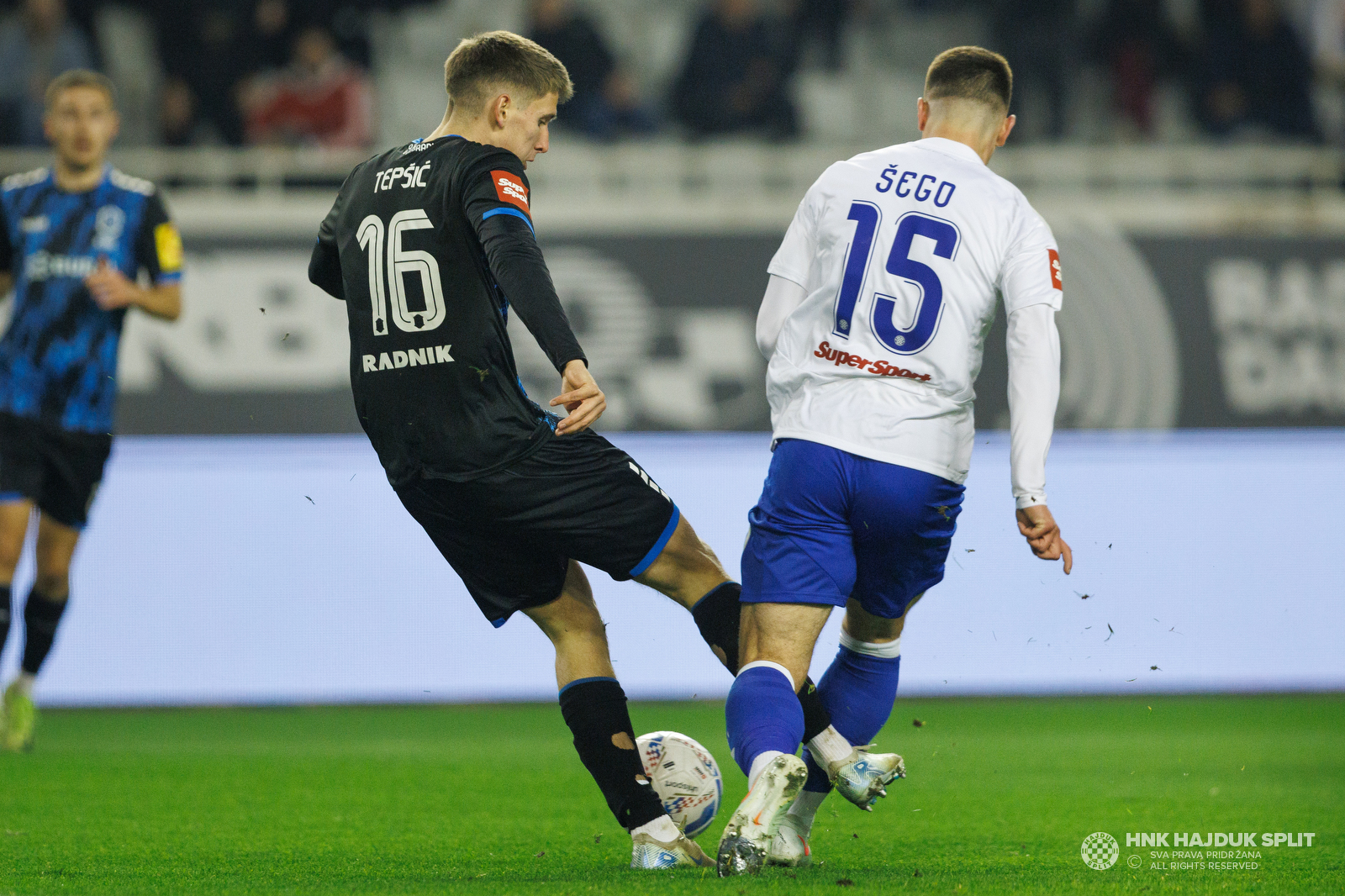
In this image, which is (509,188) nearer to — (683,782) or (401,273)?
(401,273)

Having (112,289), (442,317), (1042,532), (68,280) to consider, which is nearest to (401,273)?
(442,317)

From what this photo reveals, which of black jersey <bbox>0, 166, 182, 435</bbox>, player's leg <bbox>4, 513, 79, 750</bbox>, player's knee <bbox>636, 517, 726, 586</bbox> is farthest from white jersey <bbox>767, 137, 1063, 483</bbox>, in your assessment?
player's leg <bbox>4, 513, 79, 750</bbox>

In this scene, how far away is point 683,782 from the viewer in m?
4.04

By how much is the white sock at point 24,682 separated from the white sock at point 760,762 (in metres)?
4.01

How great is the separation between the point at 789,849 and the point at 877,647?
58 cm

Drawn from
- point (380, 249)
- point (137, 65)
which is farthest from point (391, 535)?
point (137, 65)

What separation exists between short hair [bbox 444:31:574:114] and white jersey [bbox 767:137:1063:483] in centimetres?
76

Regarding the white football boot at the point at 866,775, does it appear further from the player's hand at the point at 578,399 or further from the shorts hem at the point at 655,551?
the player's hand at the point at 578,399

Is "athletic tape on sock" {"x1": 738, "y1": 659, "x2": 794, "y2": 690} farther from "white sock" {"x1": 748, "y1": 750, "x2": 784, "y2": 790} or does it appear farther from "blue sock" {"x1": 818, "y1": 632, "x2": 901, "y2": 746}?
"blue sock" {"x1": 818, "y1": 632, "x2": 901, "y2": 746}

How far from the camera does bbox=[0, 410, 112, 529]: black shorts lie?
6.23 metres

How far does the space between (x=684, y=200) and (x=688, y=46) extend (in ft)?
8.40

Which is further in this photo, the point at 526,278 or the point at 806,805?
Answer: the point at 806,805

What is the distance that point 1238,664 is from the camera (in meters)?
8.74

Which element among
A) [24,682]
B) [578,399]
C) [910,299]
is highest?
[910,299]
